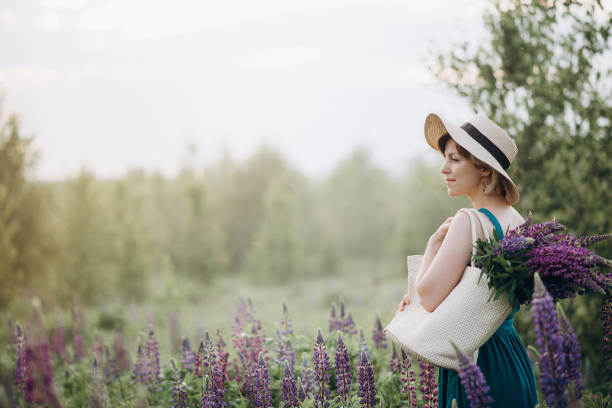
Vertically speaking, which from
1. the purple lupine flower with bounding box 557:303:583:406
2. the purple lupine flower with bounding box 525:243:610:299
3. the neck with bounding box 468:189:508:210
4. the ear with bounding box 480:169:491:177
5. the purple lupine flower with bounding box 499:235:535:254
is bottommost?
the purple lupine flower with bounding box 557:303:583:406

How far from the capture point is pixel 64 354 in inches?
208

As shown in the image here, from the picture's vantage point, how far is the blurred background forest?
4.45 m

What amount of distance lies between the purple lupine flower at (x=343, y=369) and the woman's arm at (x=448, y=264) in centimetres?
79

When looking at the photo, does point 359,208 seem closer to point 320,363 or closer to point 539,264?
point 320,363

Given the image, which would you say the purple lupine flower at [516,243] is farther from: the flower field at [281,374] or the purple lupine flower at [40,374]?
the purple lupine flower at [40,374]

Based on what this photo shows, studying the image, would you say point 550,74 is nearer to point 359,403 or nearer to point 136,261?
point 359,403

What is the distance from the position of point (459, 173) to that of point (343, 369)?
Answer: 1534 mm

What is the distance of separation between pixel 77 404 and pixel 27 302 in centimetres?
817

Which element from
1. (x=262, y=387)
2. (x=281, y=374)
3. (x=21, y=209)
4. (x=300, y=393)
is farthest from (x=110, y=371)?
(x=21, y=209)

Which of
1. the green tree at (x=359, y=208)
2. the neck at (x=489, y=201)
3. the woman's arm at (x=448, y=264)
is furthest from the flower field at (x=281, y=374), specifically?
the green tree at (x=359, y=208)

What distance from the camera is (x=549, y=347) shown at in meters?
1.84

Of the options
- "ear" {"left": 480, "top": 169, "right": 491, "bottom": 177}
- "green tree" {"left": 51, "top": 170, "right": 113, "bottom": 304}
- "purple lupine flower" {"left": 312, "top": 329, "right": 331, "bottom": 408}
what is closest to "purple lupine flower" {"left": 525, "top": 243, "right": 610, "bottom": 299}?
"ear" {"left": 480, "top": 169, "right": 491, "bottom": 177}

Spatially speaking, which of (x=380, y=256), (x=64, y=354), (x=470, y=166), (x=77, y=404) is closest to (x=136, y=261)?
(x=64, y=354)

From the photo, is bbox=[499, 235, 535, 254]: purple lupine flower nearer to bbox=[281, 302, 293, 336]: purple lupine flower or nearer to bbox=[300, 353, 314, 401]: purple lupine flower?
bbox=[300, 353, 314, 401]: purple lupine flower
